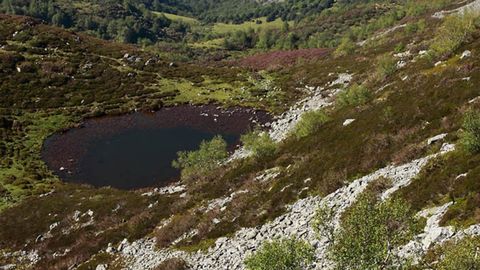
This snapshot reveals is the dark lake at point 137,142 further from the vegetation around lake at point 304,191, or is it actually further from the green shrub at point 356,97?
the green shrub at point 356,97

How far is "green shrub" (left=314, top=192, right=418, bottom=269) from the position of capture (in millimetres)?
15625

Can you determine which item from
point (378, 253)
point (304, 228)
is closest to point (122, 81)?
point (304, 228)

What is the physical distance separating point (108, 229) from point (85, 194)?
15240 mm

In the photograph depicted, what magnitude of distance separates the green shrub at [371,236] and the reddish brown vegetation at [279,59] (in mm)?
100960

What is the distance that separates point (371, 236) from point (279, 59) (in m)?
116

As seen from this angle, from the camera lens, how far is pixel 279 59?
128m

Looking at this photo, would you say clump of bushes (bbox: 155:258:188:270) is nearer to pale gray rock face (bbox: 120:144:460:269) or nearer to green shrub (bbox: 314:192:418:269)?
pale gray rock face (bbox: 120:144:460:269)

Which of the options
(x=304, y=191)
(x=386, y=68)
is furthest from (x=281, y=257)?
(x=386, y=68)

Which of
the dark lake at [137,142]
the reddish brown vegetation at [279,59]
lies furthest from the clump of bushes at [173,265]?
the reddish brown vegetation at [279,59]

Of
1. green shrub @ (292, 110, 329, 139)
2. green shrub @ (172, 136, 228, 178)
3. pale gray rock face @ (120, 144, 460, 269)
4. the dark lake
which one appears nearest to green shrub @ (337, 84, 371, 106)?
green shrub @ (292, 110, 329, 139)

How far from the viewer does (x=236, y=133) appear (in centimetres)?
7569

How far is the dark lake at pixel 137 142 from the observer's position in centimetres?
6412

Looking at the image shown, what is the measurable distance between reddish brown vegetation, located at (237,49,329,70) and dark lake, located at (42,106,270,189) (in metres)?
39.1

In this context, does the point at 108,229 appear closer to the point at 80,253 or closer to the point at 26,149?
the point at 80,253
